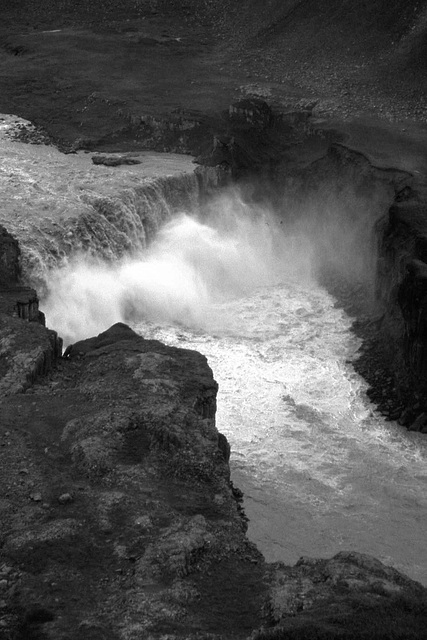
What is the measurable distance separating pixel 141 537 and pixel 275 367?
14831 millimetres

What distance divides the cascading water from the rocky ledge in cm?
Answer: 428

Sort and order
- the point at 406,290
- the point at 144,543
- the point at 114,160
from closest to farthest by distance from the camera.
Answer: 1. the point at 144,543
2. the point at 406,290
3. the point at 114,160

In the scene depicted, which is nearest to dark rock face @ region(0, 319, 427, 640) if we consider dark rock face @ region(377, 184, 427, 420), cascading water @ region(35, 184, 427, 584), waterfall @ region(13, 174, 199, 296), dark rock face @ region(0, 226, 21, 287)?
cascading water @ region(35, 184, 427, 584)

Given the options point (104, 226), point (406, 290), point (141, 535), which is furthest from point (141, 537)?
point (104, 226)

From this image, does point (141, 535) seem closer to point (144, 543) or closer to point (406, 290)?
point (144, 543)

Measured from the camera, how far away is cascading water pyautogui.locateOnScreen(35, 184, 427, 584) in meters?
23.0

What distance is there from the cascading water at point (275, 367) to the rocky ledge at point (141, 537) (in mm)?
4276

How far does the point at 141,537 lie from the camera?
1620 centimetres

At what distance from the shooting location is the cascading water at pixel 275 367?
22984 mm

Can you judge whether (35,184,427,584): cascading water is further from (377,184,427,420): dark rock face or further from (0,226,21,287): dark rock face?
(0,226,21,287): dark rock face

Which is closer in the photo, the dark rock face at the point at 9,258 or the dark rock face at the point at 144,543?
the dark rock face at the point at 144,543

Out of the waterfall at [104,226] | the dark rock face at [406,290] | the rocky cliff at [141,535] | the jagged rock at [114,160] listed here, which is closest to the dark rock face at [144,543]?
the rocky cliff at [141,535]

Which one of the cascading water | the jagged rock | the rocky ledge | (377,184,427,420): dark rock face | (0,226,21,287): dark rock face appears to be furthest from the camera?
the jagged rock

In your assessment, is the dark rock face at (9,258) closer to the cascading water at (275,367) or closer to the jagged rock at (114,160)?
the cascading water at (275,367)
